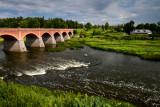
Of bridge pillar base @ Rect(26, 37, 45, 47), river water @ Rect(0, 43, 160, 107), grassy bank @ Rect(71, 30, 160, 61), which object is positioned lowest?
river water @ Rect(0, 43, 160, 107)

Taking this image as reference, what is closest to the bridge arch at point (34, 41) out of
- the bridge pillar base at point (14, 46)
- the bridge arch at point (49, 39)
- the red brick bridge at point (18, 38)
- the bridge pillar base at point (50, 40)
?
the red brick bridge at point (18, 38)

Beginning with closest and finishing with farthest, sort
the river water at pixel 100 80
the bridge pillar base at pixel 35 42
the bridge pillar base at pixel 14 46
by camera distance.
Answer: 1. the river water at pixel 100 80
2. the bridge pillar base at pixel 14 46
3. the bridge pillar base at pixel 35 42

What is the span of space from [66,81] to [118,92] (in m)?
10.1

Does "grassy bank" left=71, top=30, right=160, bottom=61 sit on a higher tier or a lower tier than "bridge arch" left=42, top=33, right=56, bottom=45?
lower

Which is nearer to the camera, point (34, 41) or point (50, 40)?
point (34, 41)

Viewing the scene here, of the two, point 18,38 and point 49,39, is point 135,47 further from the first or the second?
point 18,38

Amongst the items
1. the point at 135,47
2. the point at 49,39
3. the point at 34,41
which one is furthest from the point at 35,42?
the point at 135,47

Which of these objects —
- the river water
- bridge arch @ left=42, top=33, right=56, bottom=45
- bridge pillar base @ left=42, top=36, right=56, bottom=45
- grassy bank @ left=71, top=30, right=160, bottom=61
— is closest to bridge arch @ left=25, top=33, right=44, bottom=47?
bridge arch @ left=42, top=33, right=56, bottom=45

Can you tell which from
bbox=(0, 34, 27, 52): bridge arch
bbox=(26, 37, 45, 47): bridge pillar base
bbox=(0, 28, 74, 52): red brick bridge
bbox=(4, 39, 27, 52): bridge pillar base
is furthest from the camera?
bbox=(26, 37, 45, 47): bridge pillar base

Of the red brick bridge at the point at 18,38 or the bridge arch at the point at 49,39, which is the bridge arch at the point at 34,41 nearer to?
the red brick bridge at the point at 18,38

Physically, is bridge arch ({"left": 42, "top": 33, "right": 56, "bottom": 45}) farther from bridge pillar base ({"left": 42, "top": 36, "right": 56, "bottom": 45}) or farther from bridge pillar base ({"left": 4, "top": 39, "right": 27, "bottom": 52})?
bridge pillar base ({"left": 4, "top": 39, "right": 27, "bottom": 52})

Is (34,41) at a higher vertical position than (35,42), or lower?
higher

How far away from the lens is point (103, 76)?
2816 centimetres

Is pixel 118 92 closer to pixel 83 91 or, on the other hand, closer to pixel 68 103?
pixel 83 91
